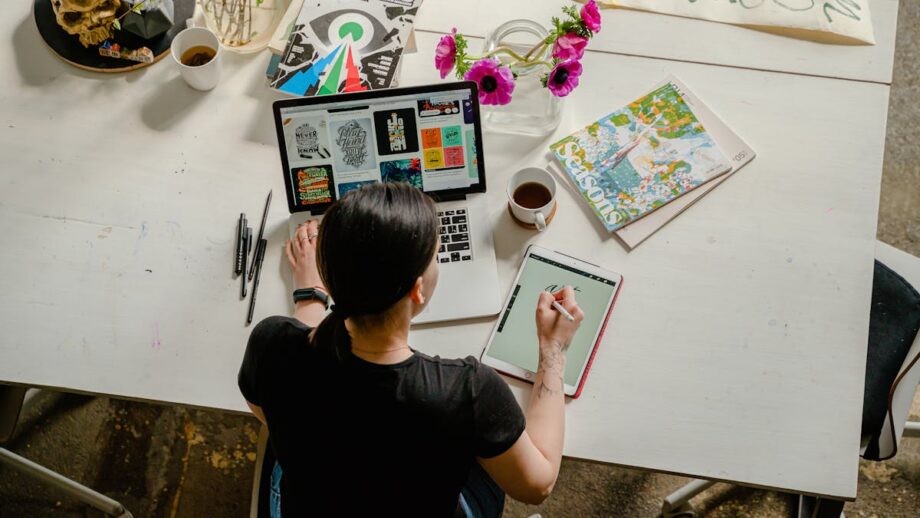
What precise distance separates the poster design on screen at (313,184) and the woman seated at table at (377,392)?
11.4 inches

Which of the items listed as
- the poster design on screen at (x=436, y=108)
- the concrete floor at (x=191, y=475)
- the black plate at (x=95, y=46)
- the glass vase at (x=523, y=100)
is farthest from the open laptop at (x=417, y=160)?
the concrete floor at (x=191, y=475)

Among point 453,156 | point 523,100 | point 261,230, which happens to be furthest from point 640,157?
point 261,230

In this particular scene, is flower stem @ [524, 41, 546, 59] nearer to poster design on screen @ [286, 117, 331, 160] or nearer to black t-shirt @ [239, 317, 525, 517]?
poster design on screen @ [286, 117, 331, 160]

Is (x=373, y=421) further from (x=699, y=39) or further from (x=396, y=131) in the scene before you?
(x=699, y=39)

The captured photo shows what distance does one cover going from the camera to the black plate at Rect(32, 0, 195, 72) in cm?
139

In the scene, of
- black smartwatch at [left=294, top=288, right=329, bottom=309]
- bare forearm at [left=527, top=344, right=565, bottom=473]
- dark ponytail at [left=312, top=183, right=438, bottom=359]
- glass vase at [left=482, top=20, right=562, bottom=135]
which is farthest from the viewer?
glass vase at [left=482, top=20, right=562, bottom=135]

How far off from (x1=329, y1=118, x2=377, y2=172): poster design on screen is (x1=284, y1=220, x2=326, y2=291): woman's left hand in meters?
0.12

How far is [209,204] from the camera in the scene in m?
1.31

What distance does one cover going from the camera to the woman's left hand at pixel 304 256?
1229 millimetres

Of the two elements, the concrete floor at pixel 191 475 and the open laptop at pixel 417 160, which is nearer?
the open laptop at pixel 417 160

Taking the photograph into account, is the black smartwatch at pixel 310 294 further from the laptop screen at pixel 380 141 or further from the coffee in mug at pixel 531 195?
the coffee in mug at pixel 531 195

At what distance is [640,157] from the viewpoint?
1313 mm

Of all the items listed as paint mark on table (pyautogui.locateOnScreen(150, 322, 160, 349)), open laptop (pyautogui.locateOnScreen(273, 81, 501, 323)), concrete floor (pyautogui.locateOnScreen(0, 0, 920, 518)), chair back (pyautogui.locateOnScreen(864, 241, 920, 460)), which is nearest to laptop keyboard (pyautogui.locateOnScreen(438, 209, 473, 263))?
open laptop (pyautogui.locateOnScreen(273, 81, 501, 323))

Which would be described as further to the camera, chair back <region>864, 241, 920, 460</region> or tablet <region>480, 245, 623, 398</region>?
chair back <region>864, 241, 920, 460</region>
